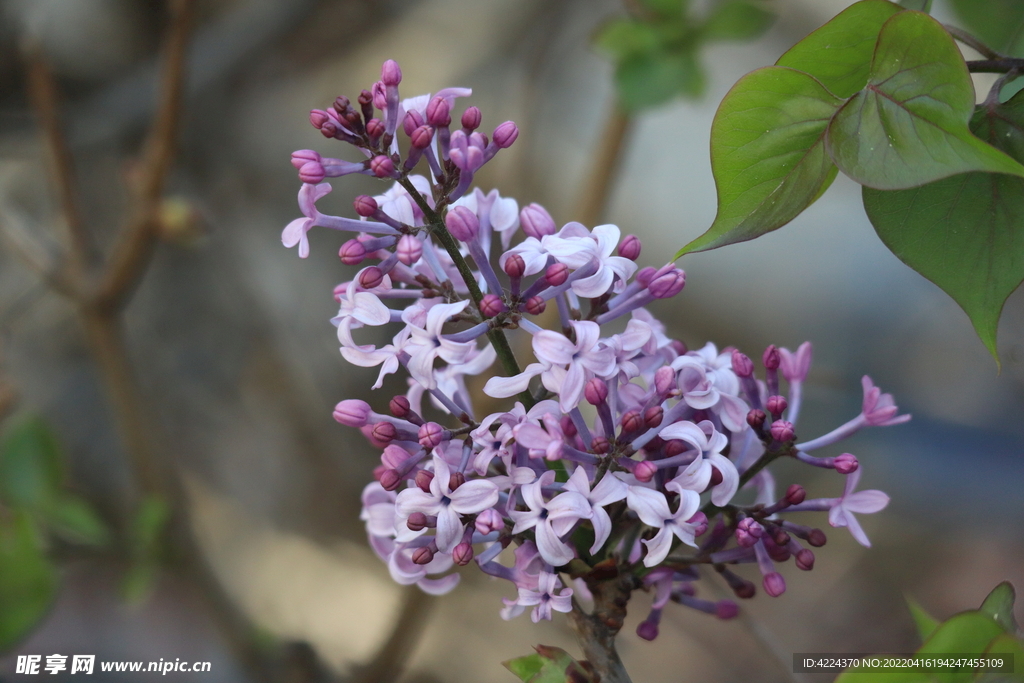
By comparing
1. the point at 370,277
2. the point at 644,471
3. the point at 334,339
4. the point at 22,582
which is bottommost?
the point at 22,582

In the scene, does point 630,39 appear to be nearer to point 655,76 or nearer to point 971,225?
point 655,76

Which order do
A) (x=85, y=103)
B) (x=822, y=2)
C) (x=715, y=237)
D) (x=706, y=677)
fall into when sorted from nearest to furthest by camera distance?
(x=715, y=237) → (x=706, y=677) → (x=822, y=2) → (x=85, y=103)

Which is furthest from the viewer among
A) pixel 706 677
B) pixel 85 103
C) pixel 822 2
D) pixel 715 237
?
pixel 85 103

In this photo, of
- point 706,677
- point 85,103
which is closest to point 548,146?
point 85,103

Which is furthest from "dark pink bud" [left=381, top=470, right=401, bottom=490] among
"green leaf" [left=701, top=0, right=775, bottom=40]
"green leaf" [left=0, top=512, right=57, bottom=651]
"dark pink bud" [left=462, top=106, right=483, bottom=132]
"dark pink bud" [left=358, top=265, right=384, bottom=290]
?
"green leaf" [left=701, top=0, right=775, bottom=40]

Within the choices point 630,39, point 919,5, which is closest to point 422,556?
point 919,5

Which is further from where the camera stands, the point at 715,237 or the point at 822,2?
the point at 822,2

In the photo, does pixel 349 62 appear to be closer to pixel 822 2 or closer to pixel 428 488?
pixel 822 2
